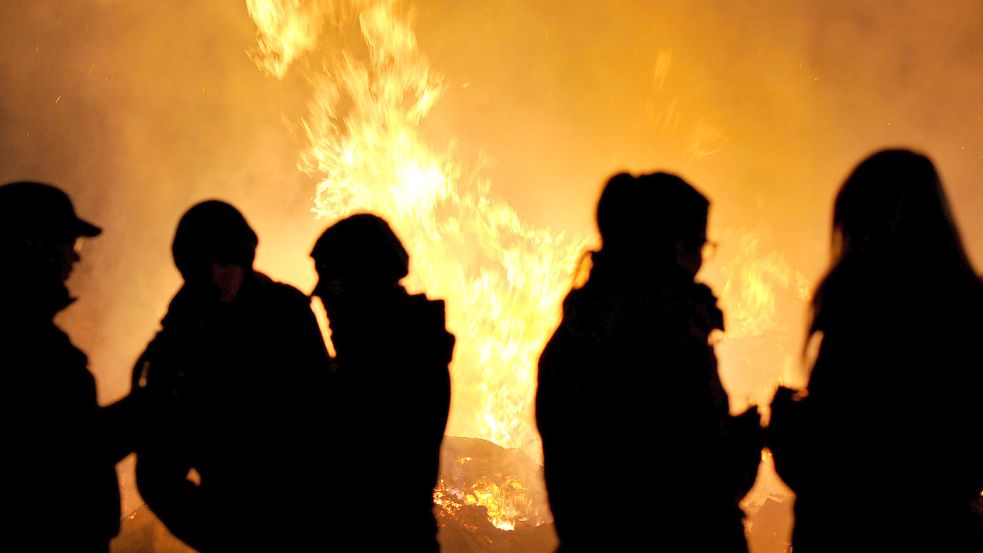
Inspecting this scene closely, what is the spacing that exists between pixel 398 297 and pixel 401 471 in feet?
2.65

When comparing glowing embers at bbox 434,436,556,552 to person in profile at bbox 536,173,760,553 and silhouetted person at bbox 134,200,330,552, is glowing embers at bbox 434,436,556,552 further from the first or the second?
person in profile at bbox 536,173,760,553

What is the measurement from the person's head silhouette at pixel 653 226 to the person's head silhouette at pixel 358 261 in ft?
3.87

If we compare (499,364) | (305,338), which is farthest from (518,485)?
(499,364)

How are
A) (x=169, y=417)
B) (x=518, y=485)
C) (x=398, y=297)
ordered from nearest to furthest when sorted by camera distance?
(x=169, y=417)
(x=398, y=297)
(x=518, y=485)

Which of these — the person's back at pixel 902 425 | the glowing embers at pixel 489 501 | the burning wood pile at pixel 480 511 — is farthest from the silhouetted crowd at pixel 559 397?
the glowing embers at pixel 489 501

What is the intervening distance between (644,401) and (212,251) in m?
2.22

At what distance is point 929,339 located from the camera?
1667 millimetres

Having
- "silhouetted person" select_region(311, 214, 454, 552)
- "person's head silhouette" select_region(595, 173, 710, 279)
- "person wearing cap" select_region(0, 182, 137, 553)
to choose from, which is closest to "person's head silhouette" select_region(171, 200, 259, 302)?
"silhouetted person" select_region(311, 214, 454, 552)

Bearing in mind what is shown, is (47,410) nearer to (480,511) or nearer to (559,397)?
(559,397)

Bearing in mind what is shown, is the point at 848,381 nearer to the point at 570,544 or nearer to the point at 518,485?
the point at 570,544

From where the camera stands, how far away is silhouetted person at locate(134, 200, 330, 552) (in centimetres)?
249

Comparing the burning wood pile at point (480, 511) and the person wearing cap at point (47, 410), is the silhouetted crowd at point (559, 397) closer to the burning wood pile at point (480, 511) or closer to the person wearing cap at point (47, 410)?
the person wearing cap at point (47, 410)

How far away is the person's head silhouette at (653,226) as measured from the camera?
202 cm

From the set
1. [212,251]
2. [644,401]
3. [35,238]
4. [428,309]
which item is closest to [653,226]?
[644,401]
